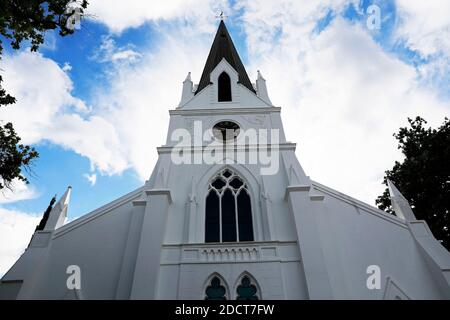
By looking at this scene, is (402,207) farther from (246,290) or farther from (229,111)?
(229,111)

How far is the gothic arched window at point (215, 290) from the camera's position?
7754 millimetres

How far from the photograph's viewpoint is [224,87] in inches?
655

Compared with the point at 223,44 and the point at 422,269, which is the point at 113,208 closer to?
the point at 422,269

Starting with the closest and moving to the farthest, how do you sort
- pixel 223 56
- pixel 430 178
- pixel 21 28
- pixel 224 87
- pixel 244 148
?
pixel 21 28 < pixel 244 148 < pixel 430 178 < pixel 224 87 < pixel 223 56

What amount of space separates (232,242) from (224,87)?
10.9 m

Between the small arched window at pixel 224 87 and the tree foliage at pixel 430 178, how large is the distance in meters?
10.8

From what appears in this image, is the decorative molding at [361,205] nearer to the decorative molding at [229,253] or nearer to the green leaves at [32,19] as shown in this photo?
the decorative molding at [229,253]

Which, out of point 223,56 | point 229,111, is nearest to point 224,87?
point 229,111

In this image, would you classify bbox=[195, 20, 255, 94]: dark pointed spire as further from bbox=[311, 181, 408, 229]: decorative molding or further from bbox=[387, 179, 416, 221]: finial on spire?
bbox=[387, 179, 416, 221]: finial on spire

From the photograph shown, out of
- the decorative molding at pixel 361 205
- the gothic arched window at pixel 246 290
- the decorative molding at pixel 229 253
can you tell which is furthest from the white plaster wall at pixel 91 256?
the decorative molding at pixel 361 205

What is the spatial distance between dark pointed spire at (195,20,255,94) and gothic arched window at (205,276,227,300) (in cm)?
1326

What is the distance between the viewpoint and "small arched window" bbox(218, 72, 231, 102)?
1579 centimetres

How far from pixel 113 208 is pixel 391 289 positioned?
9.95m

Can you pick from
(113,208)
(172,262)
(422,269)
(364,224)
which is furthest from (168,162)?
(422,269)
